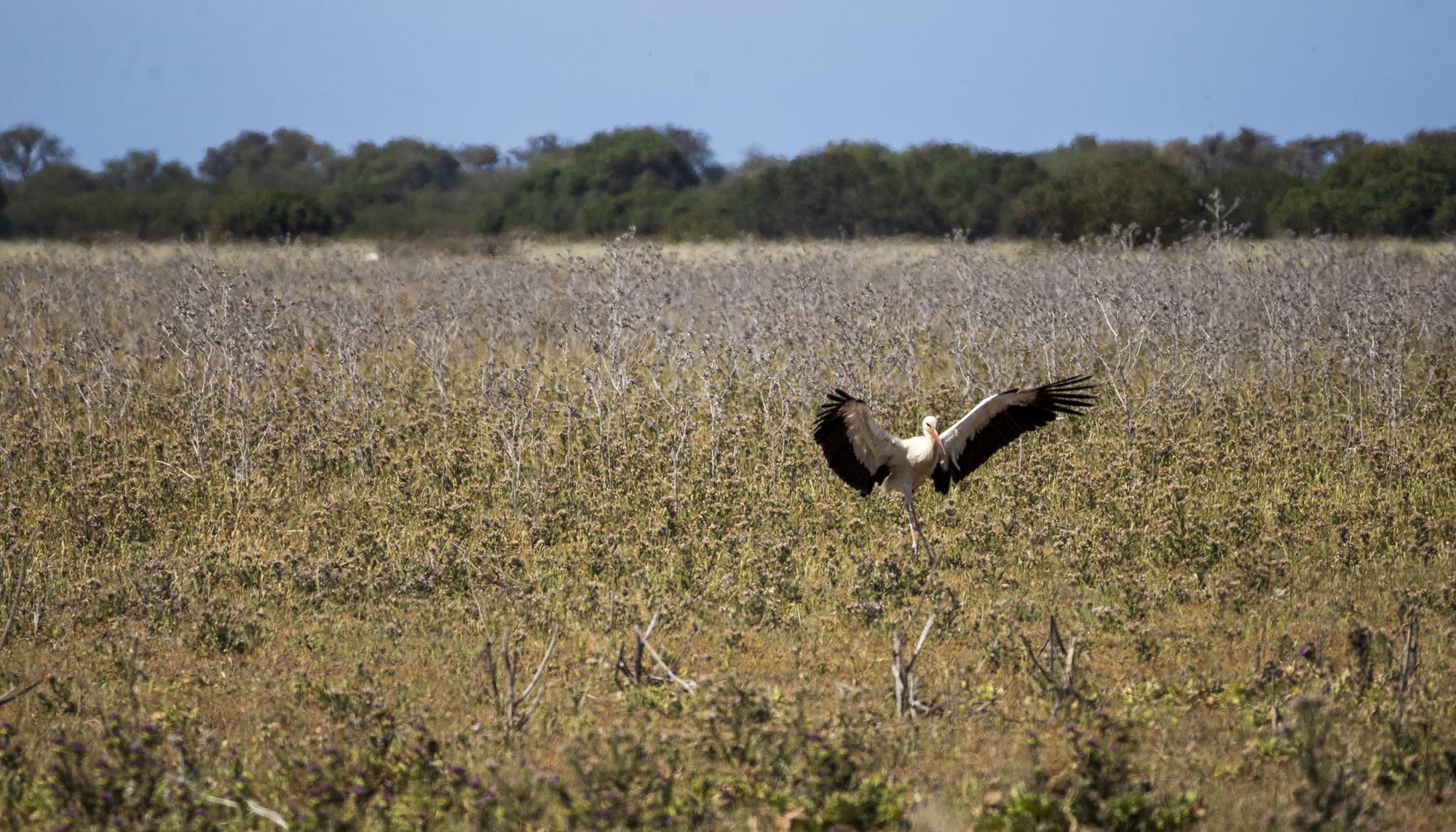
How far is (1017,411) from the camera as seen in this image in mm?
6887

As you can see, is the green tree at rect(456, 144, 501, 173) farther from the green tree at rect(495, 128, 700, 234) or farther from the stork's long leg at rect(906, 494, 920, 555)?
the stork's long leg at rect(906, 494, 920, 555)

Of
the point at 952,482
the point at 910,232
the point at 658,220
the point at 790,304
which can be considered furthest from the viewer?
the point at 658,220

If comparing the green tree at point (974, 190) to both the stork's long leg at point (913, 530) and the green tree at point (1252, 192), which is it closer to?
the green tree at point (1252, 192)

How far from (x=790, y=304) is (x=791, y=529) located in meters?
4.18

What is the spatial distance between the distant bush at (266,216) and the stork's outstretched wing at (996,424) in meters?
22.7

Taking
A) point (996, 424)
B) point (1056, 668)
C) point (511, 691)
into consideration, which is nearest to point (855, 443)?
point (996, 424)

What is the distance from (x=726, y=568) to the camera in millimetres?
6391

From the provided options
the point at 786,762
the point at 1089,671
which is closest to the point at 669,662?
the point at 786,762

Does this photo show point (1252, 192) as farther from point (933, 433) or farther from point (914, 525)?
point (914, 525)

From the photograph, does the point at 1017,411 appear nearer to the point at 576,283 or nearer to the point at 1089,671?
the point at 1089,671

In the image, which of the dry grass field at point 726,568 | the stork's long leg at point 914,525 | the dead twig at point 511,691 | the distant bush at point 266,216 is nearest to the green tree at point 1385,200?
the dry grass field at point 726,568

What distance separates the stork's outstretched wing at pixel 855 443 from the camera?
6363mm

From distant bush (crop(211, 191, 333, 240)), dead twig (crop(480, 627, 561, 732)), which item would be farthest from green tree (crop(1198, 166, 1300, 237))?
dead twig (crop(480, 627, 561, 732))

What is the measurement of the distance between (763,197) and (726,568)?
82.2ft
